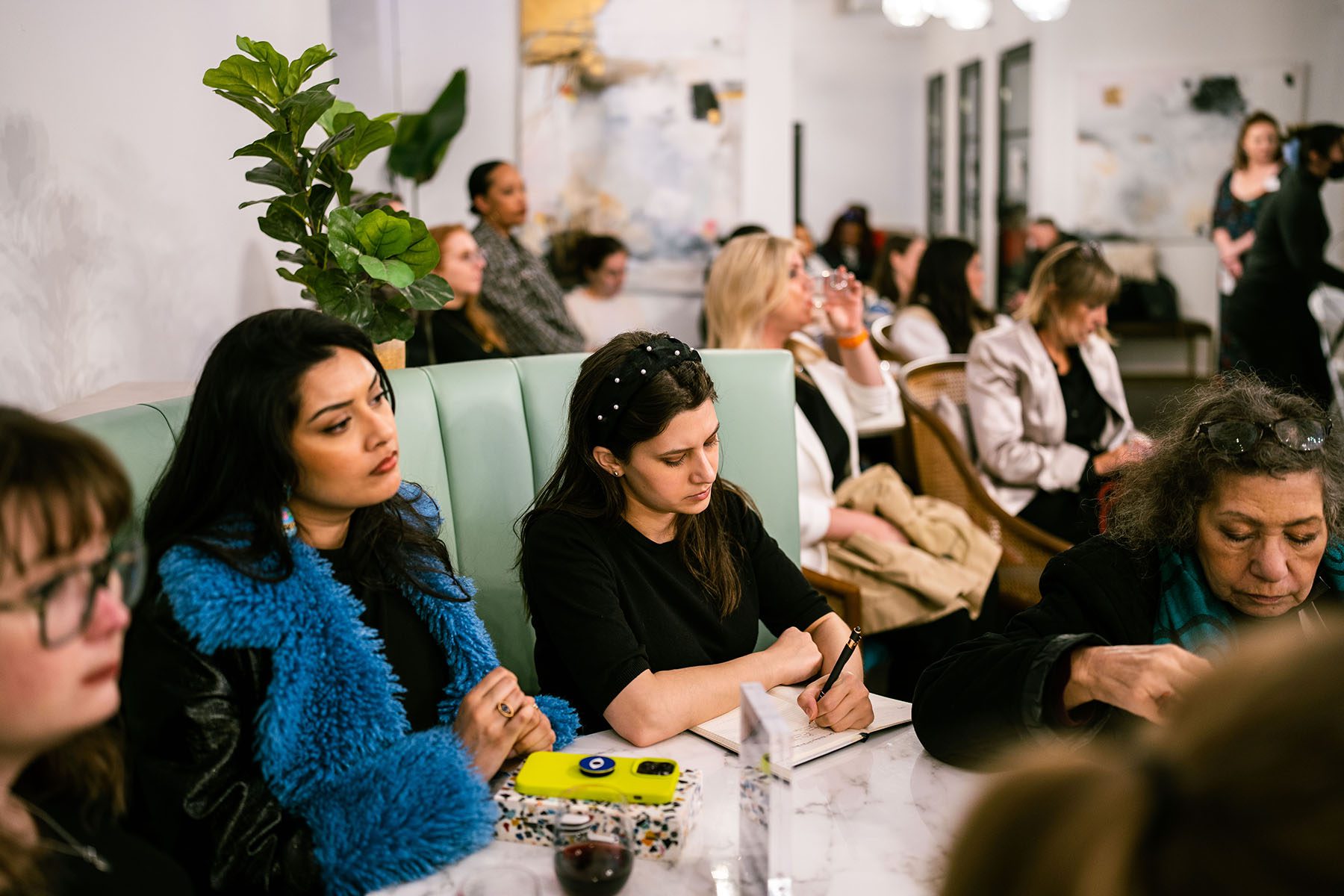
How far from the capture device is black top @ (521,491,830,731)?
68.6 inches

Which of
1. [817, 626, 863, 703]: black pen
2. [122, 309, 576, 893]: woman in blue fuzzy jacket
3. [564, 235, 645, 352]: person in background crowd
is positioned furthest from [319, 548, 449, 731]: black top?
[564, 235, 645, 352]: person in background crowd

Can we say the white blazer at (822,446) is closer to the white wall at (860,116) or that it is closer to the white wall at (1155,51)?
the white wall at (1155,51)

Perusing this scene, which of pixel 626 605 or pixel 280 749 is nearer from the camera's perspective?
pixel 280 749

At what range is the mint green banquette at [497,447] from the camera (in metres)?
2.11

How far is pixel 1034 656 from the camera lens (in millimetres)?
1443

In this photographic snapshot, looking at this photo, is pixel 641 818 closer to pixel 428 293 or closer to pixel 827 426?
pixel 428 293

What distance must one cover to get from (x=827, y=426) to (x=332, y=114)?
1559mm

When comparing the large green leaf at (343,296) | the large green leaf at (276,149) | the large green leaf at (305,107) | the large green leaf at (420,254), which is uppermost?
the large green leaf at (305,107)

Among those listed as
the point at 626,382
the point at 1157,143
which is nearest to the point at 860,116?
the point at 1157,143

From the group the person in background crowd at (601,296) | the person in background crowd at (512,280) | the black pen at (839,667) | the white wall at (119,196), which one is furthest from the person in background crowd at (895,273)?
the black pen at (839,667)

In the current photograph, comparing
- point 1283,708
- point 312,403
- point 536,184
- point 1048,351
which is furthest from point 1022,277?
point 1283,708

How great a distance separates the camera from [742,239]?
3.43 m

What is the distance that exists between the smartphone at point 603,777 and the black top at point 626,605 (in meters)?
0.29

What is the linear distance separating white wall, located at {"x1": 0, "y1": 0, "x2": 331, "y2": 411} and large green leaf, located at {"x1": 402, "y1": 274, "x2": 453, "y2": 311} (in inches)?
24.5
